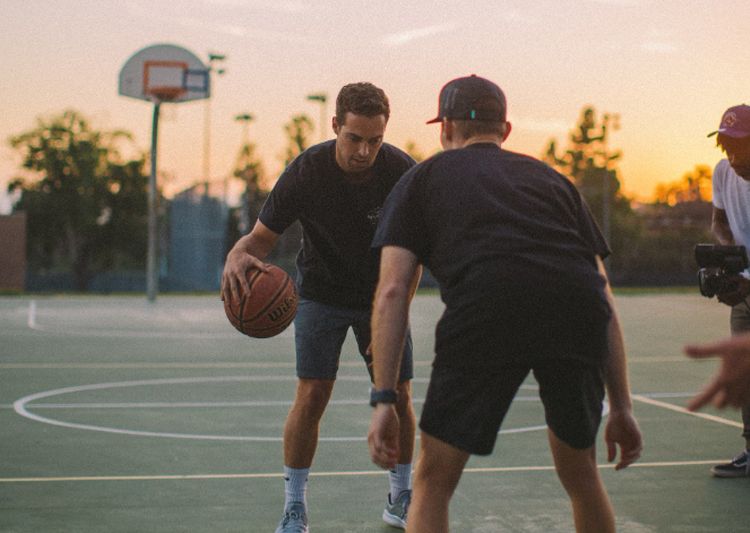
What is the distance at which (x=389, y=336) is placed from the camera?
2475 mm

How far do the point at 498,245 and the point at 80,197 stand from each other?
128 ft

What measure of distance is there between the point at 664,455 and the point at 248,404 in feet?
11.0

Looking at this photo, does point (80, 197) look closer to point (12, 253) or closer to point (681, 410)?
point (12, 253)

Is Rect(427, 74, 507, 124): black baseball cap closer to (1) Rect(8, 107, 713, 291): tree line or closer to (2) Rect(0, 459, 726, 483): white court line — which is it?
(2) Rect(0, 459, 726, 483): white court line

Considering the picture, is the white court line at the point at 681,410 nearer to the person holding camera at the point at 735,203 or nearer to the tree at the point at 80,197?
the person holding camera at the point at 735,203

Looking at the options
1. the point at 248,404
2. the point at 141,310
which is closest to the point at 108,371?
the point at 248,404

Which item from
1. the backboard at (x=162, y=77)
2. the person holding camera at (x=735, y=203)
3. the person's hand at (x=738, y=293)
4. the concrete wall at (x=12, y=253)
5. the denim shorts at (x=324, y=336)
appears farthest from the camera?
the concrete wall at (x=12, y=253)

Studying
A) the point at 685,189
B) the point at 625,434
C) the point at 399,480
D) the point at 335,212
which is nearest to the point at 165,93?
the point at 335,212

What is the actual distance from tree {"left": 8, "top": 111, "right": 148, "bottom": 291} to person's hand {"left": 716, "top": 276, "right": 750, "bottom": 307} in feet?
118

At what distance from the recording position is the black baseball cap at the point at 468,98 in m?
2.58

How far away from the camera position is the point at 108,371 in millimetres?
9531

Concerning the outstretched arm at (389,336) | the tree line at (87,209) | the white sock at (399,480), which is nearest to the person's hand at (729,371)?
the outstretched arm at (389,336)

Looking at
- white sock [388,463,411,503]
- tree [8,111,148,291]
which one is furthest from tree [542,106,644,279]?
white sock [388,463,411,503]

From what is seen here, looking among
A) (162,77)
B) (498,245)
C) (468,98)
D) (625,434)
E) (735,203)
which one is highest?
(162,77)
